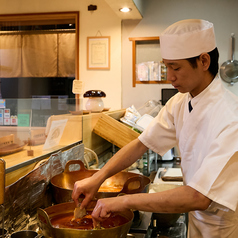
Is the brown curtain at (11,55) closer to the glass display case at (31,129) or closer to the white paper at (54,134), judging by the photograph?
the glass display case at (31,129)

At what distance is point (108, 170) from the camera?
4.94 ft

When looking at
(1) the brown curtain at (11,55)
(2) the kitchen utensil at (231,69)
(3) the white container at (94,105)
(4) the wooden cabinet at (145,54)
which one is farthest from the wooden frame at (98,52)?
(3) the white container at (94,105)

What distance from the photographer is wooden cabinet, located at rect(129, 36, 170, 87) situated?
4590 mm

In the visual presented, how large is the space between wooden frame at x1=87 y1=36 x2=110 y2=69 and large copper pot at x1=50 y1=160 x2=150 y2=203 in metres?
3.05

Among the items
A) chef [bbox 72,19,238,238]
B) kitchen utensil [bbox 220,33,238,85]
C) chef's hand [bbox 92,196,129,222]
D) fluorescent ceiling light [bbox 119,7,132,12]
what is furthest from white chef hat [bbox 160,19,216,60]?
kitchen utensil [bbox 220,33,238,85]

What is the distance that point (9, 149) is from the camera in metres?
1.74

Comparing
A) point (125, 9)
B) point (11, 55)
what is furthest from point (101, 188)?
point (11, 55)

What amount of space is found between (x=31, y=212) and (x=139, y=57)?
3553 millimetres

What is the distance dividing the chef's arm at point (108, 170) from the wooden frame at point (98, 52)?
10.5 feet

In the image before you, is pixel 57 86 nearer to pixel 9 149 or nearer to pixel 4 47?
pixel 4 47

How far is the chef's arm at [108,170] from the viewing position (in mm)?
1367

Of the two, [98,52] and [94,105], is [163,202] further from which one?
[98,52]

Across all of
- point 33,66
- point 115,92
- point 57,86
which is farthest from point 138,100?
point 57,86

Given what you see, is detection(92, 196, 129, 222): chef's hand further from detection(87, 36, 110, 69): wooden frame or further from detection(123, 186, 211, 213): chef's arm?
detection(87, 36, 110, 69): wooden frame
